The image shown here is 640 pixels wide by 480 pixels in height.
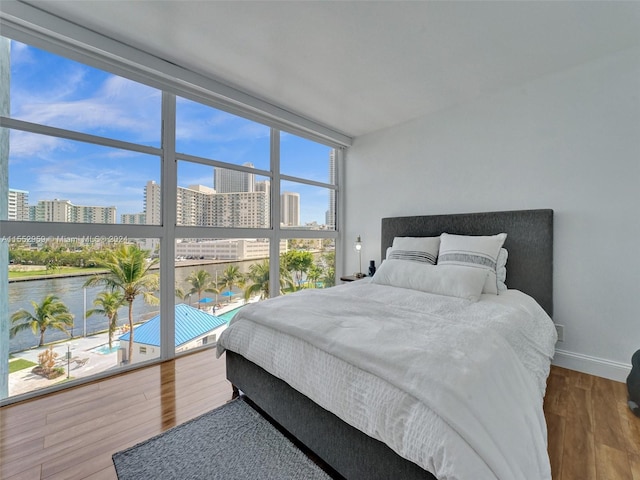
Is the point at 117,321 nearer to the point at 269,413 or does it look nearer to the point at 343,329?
the point at 269,413

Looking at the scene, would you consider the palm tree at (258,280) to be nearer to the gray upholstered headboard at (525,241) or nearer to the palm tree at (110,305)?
the palm tree at (110,305)

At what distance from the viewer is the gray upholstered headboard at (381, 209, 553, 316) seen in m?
2.39

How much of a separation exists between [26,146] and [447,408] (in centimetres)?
297

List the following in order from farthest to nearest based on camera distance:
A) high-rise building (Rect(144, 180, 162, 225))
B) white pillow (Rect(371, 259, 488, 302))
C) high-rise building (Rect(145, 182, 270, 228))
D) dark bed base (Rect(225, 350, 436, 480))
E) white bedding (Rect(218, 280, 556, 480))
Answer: high-rise building (Rect(145, 182, 270, 228)) < high-rise building (Rect(144, 180, 162, 225)) < white pillow (Rect(371, 259, 488, 302)) < dark bed base (Rect(225, 350, 436, 480)) < white bedding (Rect(218, 280, 556, 480))

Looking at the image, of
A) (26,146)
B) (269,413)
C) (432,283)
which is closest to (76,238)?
(26,146)

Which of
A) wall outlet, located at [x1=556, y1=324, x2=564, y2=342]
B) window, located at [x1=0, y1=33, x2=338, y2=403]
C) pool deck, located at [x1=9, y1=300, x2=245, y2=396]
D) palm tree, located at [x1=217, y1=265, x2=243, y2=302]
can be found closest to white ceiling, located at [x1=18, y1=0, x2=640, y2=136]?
window, located at [x1=0, y1=33, x2=338, y2=403]

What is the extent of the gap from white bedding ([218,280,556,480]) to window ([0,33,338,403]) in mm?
1128

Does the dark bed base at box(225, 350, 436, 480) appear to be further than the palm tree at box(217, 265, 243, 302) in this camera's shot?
No

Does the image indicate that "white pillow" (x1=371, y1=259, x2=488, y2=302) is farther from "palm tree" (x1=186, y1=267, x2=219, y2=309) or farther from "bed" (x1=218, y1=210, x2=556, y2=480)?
"palm tree" (x1=186, y1=267, x2=219, y2=309)

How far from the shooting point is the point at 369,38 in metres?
2.00

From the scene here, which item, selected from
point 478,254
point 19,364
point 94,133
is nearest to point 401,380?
point 478,254

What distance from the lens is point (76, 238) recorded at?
2.06 m

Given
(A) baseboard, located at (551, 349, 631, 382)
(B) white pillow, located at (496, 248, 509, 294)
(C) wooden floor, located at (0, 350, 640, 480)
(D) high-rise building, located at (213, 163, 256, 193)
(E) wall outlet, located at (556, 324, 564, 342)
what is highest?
(D) high-rise building, located at (213, 163, 256, 193)

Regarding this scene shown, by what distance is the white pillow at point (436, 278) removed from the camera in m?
2.10
